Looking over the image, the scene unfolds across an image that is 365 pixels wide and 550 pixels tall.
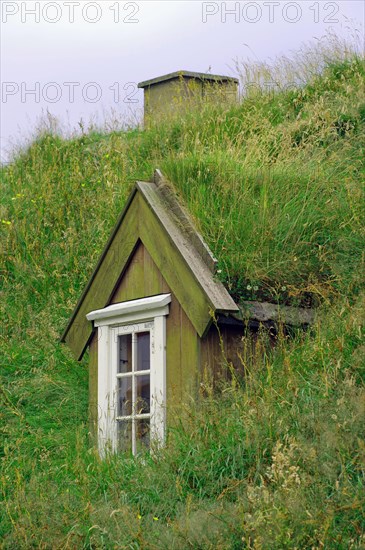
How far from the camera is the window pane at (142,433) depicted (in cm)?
727

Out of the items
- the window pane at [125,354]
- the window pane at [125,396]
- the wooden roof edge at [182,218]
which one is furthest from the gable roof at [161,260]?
the window pane at [125,396]

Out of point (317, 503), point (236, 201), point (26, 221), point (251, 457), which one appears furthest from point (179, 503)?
point (26, 221)

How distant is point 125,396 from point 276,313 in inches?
55.4

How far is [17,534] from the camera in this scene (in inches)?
232

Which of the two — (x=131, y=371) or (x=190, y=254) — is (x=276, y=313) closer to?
(x=190, y=254)

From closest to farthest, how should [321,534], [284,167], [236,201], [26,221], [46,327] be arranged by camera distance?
[321,534]
[236,201]
[284,167]
[46,327]
[26,221]

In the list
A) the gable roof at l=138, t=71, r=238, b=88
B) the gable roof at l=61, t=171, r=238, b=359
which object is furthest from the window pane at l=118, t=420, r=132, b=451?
the gable roof at l=138, t=71, r=238, b=88

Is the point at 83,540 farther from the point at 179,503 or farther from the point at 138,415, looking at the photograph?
the point at 138,415

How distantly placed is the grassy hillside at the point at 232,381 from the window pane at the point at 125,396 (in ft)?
1.30

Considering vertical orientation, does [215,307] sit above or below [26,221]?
below

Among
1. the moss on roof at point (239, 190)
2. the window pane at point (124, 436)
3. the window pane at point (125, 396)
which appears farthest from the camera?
the moss on roof at point (239, 190)

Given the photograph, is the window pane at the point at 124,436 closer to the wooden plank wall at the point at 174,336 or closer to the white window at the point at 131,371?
the white window at the point at 131,371

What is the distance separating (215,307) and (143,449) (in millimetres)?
1128

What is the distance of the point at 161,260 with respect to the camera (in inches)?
297
